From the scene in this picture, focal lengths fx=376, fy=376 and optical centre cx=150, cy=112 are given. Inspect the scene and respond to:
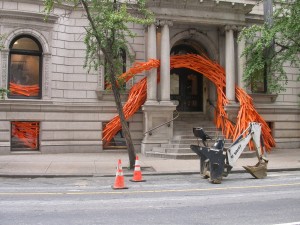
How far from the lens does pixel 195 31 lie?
21.1 meters

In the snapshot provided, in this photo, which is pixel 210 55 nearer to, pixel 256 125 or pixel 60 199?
pixel 256 125

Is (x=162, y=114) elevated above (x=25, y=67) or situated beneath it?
situated beneath

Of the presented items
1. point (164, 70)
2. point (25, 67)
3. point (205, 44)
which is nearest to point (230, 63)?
point (205, 44)

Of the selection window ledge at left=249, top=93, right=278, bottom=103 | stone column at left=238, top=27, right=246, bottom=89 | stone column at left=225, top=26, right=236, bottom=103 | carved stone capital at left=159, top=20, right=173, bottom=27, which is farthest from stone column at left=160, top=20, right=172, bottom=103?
window ledge at left=249, top=93, right=278, bottom=103

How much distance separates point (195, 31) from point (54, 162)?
35.5 ft

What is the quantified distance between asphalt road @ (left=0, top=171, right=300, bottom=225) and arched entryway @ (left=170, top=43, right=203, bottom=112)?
34.2 ft

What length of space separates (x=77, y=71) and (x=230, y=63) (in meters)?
8.13

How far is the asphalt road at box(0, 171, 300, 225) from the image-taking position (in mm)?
6617

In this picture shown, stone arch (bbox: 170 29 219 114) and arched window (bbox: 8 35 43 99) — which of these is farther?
stone arch (bbox: 170 29 219 114)

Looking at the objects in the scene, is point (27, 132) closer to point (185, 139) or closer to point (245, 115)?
point (185, 139)

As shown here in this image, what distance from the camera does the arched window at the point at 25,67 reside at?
61.7 ft

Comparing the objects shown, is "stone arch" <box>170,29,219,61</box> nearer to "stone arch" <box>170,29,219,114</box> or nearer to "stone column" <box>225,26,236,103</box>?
"stone arch" <box>170,29,219,114</box>

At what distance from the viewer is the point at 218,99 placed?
20609 millimetres

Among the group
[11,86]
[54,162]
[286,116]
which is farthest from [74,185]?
[286,116]
